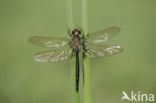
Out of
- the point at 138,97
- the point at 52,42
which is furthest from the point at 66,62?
the point at 138,97

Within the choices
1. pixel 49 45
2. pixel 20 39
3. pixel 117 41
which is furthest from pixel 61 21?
pixel 49 45

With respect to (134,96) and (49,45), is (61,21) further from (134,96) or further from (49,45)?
(134,96)

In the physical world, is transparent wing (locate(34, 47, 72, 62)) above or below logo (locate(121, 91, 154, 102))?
above

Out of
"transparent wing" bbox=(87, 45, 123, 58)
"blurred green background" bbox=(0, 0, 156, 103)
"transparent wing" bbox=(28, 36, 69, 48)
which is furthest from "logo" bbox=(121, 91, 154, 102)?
"transparent wing" bbox=(28, 36, 69, 48)

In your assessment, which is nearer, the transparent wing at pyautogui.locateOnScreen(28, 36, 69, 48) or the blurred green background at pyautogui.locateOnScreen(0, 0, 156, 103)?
the transparent wing at pyautogui.locateOnScreen(28, 36, 69, 48)

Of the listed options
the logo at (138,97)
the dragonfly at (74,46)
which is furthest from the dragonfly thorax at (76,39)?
the logo at (138,97)

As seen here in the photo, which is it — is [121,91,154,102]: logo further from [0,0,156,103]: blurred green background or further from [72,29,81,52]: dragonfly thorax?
[72,29,81,52]: dragonfly thorax

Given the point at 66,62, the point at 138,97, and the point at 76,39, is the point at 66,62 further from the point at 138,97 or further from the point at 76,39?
the point at 138,97
